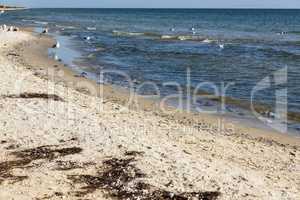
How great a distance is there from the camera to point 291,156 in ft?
41.2

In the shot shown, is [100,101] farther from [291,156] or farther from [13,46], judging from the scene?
[13,46]

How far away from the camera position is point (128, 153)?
11.2 m

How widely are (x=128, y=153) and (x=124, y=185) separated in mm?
1721

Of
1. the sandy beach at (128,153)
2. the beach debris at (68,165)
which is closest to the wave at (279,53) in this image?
the sandy beach at (128,153)

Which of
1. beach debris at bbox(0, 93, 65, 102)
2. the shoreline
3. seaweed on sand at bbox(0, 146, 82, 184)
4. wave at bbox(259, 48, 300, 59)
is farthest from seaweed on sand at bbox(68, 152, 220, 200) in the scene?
wave at bbox(259, 48, 300, 59)

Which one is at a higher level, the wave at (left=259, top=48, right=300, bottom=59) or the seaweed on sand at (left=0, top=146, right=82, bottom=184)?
the wave at (left=259, top=48, right=300, bottom=59)

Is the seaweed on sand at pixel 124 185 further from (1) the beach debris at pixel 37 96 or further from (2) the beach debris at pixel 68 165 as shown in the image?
(1) the beach debris at pixel 37 96

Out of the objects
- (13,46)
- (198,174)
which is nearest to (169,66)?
(13,46)

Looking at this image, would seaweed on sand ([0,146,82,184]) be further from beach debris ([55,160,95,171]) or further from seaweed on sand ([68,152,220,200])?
seaweed on sand ([68,152,220,200])

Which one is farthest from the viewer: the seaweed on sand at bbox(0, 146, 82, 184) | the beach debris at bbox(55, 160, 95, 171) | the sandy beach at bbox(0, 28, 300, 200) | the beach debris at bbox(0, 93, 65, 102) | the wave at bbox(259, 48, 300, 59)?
the wave at bbox(259, 48, 300, 59)

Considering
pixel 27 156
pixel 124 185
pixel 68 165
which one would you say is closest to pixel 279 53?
pixel 27 156

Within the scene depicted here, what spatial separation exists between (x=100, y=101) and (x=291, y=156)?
7.49 m

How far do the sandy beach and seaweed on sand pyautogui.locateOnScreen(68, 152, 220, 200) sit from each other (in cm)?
2

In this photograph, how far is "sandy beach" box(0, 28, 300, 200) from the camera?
9.45m
